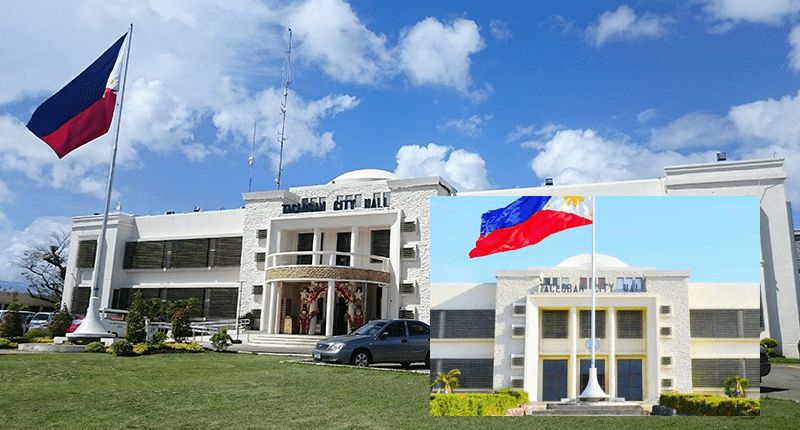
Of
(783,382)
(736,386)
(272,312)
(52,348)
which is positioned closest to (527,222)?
(736,386)

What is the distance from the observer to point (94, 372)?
42.1 ft

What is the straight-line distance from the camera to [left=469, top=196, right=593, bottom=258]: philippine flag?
5750 mm

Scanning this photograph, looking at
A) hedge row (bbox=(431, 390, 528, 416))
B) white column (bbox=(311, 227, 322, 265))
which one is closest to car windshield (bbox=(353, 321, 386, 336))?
hedge row (bbox=(431, 390, 528, 416))

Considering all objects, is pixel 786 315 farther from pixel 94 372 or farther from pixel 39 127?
pixel 39 127

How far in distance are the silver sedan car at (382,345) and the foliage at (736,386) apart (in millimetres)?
6321

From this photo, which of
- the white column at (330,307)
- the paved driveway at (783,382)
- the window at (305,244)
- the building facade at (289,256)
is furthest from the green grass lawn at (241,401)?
the window at (305,244)

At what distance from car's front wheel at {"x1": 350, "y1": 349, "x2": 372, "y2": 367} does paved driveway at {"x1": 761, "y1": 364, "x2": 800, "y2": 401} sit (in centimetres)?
749

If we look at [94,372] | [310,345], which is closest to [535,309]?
[94,372]

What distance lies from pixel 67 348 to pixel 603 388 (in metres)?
17.4

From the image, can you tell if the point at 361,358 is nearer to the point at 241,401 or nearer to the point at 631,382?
the point at 241,401

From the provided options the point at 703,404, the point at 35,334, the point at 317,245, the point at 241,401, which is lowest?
the point at 241,401

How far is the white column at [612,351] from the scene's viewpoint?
552 cm

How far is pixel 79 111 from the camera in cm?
1708

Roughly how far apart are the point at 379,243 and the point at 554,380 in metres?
23.6
